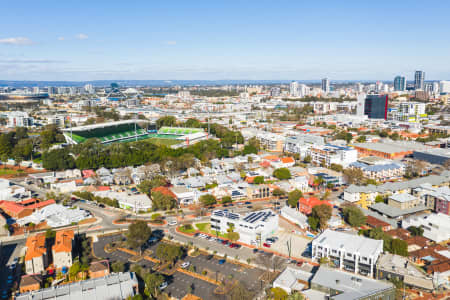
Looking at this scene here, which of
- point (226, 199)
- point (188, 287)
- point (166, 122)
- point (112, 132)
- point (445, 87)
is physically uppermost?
point (445, 87)

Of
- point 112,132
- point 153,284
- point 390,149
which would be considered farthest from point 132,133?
point 153,284

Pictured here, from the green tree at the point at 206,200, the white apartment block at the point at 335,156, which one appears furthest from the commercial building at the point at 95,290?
the white apartment block at the point at 335,156

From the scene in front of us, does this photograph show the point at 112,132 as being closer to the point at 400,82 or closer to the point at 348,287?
the point at 348,287

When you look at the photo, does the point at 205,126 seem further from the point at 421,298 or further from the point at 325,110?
the point at 421,298

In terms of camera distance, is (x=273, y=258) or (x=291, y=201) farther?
(x=291, y=201)

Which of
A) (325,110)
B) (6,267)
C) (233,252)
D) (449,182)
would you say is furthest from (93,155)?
(325,110)

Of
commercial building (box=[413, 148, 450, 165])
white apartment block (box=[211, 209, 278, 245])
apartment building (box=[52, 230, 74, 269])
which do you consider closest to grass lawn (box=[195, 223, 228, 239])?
white apartment block (box=[211, 209, 278, 245])

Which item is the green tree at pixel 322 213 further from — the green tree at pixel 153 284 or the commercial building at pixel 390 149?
the commercial building at pixel 390 149
